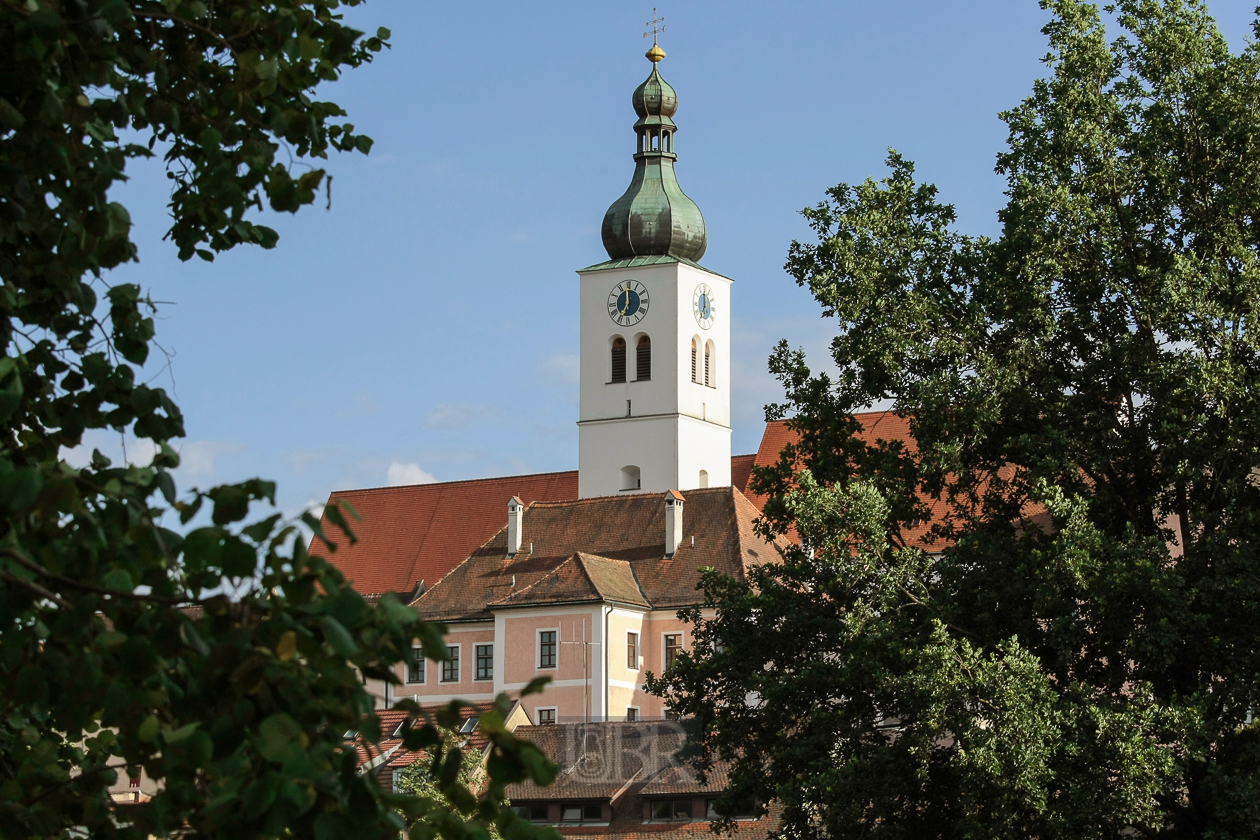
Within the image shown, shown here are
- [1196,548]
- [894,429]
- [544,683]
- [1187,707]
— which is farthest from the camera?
[894,429]

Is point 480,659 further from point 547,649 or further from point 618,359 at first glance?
point 618,359

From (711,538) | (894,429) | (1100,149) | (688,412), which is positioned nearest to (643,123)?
(688,412)

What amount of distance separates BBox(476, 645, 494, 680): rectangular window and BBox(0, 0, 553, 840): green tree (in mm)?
53761

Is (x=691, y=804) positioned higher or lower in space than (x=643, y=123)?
lower

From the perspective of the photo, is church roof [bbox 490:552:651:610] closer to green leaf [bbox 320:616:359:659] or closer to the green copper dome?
the green copper dome

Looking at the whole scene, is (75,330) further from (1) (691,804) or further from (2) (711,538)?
(2) (711,538)

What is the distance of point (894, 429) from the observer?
67000 mm

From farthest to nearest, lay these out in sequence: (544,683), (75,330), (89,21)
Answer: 1. (75,330)
2. (89,21)
3. (544,683)

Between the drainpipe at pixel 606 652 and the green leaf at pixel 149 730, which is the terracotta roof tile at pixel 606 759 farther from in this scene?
the green leaf at pixel 149 730

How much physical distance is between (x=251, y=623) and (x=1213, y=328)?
57.9 ft

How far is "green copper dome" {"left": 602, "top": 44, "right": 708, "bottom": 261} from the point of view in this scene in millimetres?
74312

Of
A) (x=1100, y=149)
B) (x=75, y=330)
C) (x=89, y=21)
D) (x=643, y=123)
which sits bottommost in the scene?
(x=75, y=330)

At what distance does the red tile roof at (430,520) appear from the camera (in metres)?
70.5

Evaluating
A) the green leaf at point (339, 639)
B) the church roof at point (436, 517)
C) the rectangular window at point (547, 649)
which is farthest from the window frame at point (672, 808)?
the green leaf at point (339, 639)
